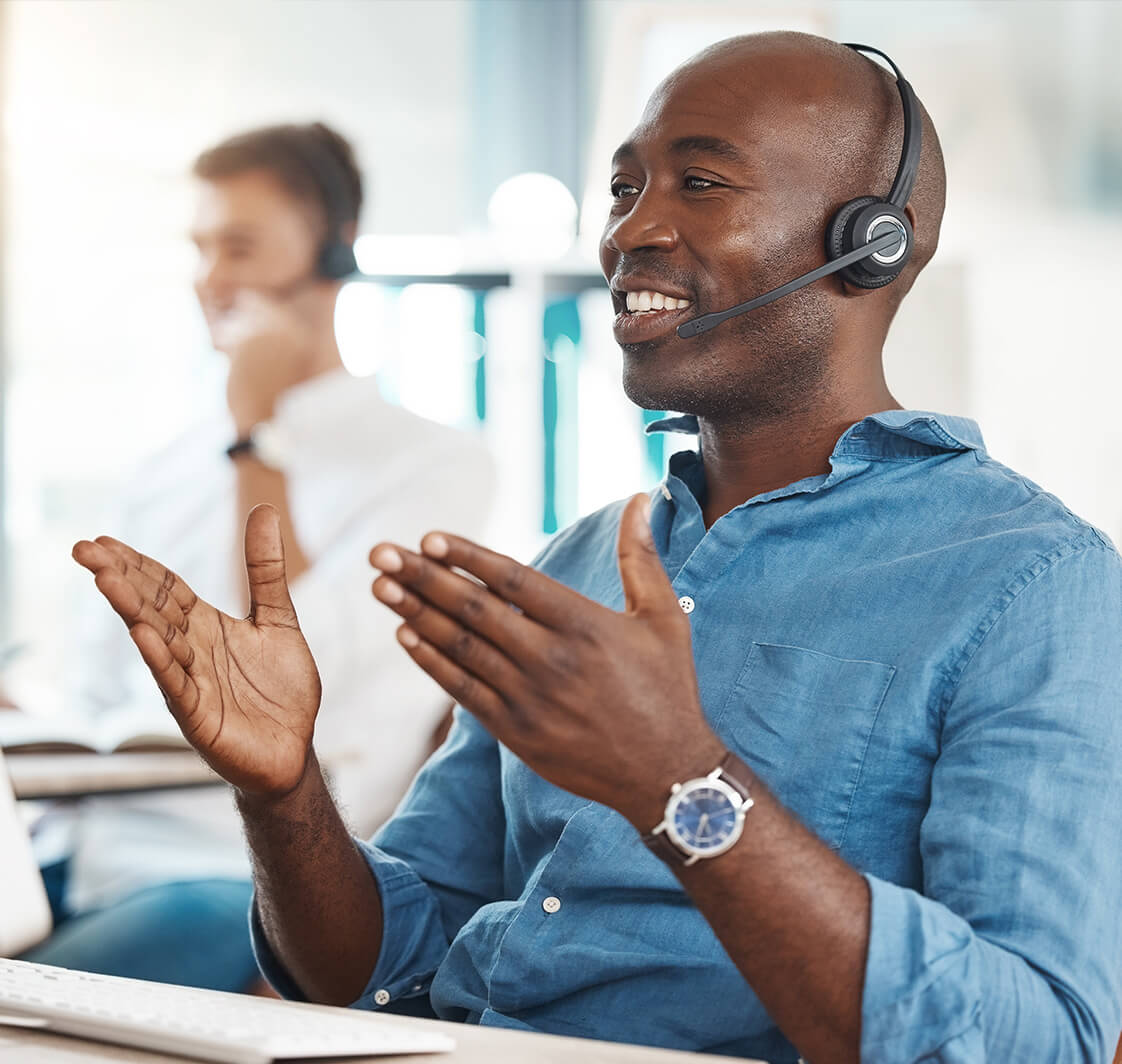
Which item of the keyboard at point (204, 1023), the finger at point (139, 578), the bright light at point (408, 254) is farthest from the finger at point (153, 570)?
the bright light at point (408, 254)

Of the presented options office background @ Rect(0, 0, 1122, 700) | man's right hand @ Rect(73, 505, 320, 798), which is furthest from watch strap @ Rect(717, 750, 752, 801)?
office background @ Rect(0, 0, 1122, 700)

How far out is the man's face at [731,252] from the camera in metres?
1.11

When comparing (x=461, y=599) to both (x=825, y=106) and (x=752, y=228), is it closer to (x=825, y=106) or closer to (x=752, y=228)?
(x=752, y=228)

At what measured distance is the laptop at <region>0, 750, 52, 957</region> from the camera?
1080 mm

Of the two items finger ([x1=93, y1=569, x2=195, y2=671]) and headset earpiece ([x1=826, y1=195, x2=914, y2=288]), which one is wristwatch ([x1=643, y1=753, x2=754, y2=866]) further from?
headset earpiece ([x1=826, y1=195, x2=914, y2=288])

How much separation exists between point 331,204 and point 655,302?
1.82 m

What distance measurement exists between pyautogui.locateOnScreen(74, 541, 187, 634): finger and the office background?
1835 mm

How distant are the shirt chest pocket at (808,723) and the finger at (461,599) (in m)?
0.30

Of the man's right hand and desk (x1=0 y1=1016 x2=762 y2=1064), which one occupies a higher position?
the man's right hand

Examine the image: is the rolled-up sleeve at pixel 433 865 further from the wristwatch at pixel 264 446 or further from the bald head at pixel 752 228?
the wristwatch at pixel 264 446

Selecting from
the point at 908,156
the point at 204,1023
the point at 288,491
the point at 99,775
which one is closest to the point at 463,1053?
the point at 204,1023

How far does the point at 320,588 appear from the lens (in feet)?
8.04

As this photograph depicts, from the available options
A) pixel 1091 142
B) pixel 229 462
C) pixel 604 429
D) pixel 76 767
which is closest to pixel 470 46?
pixel 604 429

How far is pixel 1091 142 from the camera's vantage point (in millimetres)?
2693
